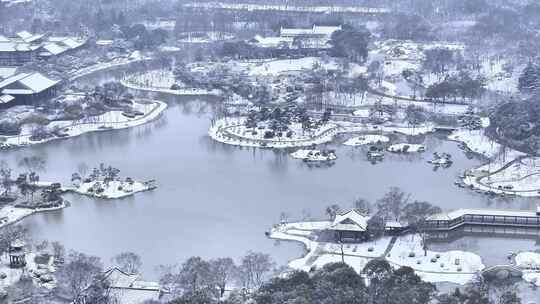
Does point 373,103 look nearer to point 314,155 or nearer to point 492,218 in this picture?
point 314,155

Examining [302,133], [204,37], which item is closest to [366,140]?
[302,133]

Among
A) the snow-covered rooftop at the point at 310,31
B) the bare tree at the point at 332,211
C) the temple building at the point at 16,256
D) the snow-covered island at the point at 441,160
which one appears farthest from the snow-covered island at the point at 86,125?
the snow-covered rooftop at the point at 310,31

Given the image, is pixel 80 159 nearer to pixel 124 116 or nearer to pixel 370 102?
pixel 124 116

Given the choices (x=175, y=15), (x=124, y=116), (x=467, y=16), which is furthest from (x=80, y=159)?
(x=467, y=16)

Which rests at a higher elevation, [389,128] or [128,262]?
[389,128]

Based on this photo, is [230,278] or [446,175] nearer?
[230,278]

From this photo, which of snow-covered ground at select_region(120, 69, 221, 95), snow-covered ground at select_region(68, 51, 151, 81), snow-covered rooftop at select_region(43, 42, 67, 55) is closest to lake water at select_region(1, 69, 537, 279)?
snow-covered ground at select_region(120, 69, 221, 95)

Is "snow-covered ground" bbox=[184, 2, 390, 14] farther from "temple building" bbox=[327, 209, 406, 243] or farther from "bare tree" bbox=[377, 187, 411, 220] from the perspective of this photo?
"temple building" bbox=[327, 209, 406, 243]

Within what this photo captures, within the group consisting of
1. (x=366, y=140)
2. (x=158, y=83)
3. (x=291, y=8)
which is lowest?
(x=366, y=140)
